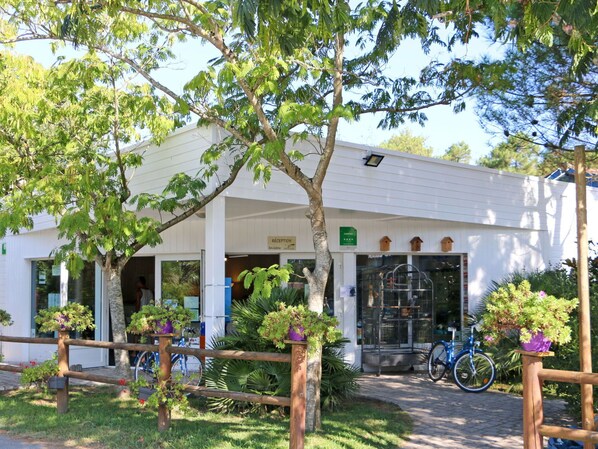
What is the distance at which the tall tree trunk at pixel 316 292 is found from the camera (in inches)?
294

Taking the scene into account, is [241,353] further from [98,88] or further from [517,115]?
[517,115]

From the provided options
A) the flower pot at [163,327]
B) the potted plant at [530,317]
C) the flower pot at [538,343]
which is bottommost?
the flower pot at [163,327]

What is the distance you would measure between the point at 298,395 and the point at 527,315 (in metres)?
2.12

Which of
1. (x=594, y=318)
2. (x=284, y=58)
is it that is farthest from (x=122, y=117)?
(x=594, y=318)

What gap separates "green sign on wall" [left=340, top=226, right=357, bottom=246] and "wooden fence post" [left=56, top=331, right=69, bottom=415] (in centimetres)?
537

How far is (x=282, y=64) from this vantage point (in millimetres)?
7109

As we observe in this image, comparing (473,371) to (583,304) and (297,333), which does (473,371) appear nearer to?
(297,333)

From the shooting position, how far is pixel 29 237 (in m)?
15.9

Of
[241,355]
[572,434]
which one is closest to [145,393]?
[241,355]

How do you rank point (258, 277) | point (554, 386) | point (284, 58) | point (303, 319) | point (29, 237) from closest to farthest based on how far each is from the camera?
1. point (303, 319)
2. point (258, 277)
3. point (284, 58)
4. point (554, 386)
5. point (29, 237)

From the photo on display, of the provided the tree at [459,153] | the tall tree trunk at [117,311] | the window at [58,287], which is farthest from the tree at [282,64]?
the tree at [459,153]

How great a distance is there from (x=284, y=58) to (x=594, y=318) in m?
4.27

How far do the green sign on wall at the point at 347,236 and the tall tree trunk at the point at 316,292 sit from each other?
487 cm

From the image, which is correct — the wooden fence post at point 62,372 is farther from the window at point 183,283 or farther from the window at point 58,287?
the window at point 58,287
